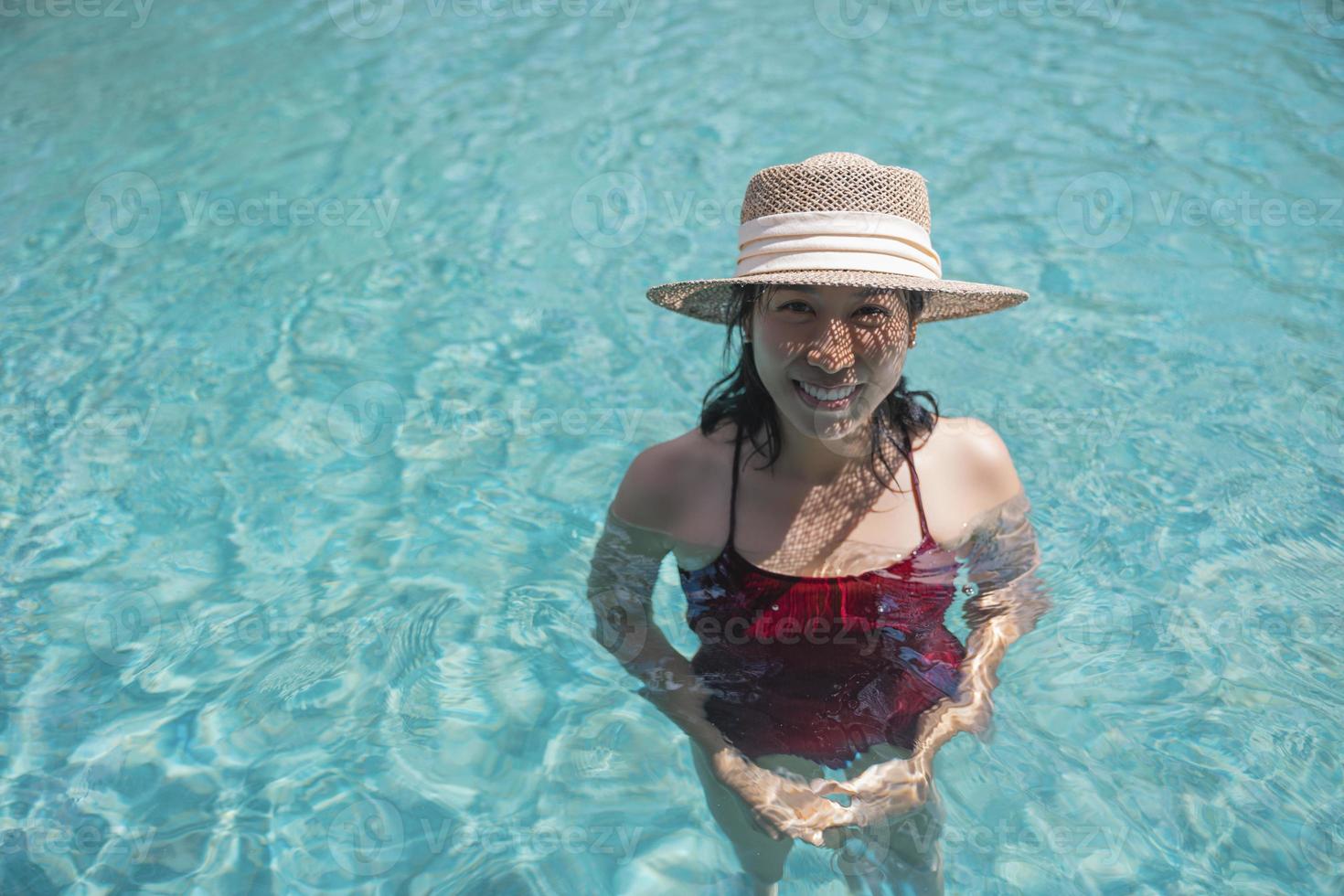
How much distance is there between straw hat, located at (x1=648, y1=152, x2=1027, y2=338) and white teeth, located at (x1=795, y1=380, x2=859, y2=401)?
9.1 inches

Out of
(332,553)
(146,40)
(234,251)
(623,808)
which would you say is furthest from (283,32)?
(623,808)

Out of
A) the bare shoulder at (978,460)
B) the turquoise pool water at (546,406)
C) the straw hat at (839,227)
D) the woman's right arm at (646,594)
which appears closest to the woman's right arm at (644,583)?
the woman's right arm at (646,594)

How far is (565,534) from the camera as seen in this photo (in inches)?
144

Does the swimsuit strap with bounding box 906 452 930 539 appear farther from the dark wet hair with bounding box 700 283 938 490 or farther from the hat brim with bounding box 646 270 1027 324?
the hat brim with bounding box 646 270 1027 324

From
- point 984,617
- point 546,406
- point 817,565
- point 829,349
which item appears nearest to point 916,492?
point 817,565

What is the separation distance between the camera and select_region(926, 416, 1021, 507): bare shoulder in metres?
2.60

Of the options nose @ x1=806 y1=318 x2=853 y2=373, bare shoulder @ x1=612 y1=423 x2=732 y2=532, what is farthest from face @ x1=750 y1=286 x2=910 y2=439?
bare shoulder @ x1=612 y1=423 x2=732 y2=532

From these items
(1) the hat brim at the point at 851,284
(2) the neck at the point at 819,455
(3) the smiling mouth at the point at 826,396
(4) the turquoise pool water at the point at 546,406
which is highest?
(1) the hat brim at the point at 851,284

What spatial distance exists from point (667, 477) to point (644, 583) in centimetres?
29

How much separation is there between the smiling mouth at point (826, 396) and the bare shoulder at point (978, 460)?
1.53ft

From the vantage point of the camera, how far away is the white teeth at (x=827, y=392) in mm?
2207

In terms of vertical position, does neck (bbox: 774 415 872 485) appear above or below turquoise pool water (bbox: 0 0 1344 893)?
above

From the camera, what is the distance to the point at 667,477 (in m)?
2.57

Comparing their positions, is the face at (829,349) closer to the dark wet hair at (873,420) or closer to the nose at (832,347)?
the nose at (832,347)
